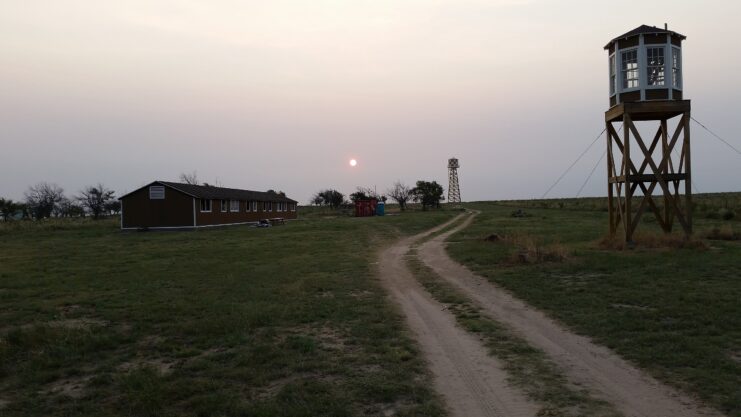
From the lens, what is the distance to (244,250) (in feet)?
70.2

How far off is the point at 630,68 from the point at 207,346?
16.4 m

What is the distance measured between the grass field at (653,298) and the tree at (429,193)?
52912 millimetres

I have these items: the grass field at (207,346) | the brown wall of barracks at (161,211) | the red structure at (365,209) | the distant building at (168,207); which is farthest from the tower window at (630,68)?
the red structure at (365,209)

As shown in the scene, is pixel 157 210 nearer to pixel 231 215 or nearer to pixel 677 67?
pixel 231 215

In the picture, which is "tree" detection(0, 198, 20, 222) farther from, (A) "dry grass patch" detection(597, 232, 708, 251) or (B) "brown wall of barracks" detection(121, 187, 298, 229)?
(A) "dry grass patch" detection(597, 232, 708, 251)

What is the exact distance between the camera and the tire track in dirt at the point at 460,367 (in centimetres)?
472

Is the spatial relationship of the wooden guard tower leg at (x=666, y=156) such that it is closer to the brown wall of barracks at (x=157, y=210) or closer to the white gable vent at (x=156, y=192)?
the brown wall of barracks at (x=157, y=210)

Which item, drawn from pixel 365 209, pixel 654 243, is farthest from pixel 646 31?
pixel 365 209

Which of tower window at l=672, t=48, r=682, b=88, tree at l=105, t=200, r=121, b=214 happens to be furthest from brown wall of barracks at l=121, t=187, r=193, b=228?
tree at l=105, t=200, r=121, b=214

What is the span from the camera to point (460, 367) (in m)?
5.91

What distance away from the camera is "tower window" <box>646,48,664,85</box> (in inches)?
642

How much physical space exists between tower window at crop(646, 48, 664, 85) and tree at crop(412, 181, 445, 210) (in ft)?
177

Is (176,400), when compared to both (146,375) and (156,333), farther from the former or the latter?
(156,333)

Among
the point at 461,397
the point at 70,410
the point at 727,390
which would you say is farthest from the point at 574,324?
the point at 70,410
